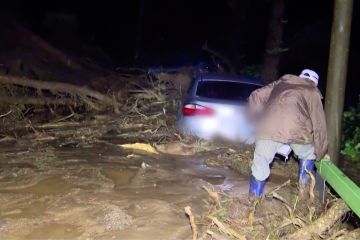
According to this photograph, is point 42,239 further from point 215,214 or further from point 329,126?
point 329,126

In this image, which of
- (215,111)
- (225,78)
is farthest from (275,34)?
(215,111)

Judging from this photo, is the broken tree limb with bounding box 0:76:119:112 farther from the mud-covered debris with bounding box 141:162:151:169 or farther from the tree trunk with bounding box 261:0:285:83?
the tree trunk with bounding box 261:0:285:83

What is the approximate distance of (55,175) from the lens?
21.0 feet

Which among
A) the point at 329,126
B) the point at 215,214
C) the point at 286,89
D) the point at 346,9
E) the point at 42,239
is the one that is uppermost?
the point at 346,9

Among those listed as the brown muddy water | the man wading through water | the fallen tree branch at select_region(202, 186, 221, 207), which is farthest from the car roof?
the fallen tree branch at select_region(202, 186, 221, 207)

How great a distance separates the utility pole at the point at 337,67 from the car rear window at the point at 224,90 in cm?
299

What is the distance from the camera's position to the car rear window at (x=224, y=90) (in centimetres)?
837

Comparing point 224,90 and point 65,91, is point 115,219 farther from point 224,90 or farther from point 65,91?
point 65,91

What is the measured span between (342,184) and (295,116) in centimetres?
90

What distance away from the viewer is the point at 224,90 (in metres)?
8.56

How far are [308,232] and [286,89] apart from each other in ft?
5.15

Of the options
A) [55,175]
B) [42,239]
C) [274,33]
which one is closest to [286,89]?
[42,239]

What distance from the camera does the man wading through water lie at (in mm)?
5008

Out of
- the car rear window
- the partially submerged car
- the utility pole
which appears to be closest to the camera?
the utility pole
